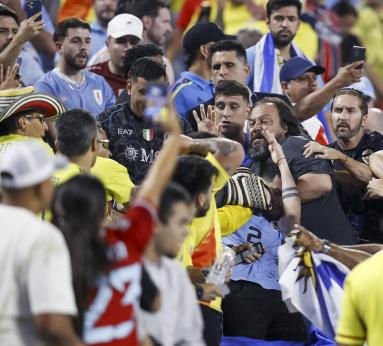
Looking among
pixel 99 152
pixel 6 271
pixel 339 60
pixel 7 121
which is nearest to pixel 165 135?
pixel 99 152

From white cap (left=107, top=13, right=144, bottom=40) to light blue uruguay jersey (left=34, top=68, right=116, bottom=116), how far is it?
2.75ft

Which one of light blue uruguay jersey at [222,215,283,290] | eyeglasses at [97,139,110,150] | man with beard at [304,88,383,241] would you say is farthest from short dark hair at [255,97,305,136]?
eyeglasses at [97,139,110,150]

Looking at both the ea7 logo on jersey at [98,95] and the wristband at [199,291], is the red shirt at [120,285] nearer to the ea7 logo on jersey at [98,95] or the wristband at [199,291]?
the wristband at [199,291]

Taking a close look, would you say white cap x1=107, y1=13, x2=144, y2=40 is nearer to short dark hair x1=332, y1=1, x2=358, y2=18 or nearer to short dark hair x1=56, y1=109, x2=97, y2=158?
short dark hair x1=56, y1=109, x2=97, y2=158

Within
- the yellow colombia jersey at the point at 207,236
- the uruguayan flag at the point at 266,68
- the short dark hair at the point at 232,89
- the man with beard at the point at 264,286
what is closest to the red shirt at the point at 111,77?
the uruguayan flag at the point at 266,68

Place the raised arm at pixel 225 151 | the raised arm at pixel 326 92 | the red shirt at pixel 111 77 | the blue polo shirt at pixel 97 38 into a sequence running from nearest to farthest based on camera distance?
1. the raised arm at pixel 225 151
2. the raised arm at pixel 326 92
3. the red shirt at pixel 111 77
4. the blue polo shirt at pixel 97 38

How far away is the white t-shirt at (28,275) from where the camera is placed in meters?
5.44

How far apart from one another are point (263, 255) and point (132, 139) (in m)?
1.29

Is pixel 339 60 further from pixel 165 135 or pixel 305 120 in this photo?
pixel 165 135

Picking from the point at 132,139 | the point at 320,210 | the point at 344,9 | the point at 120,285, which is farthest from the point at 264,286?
the point at 344,9

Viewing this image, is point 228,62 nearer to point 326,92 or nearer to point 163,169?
point 326,92

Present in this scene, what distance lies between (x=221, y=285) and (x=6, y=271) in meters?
2.21

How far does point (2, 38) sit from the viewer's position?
11.1 meters

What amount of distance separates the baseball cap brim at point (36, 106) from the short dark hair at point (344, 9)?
879cm
